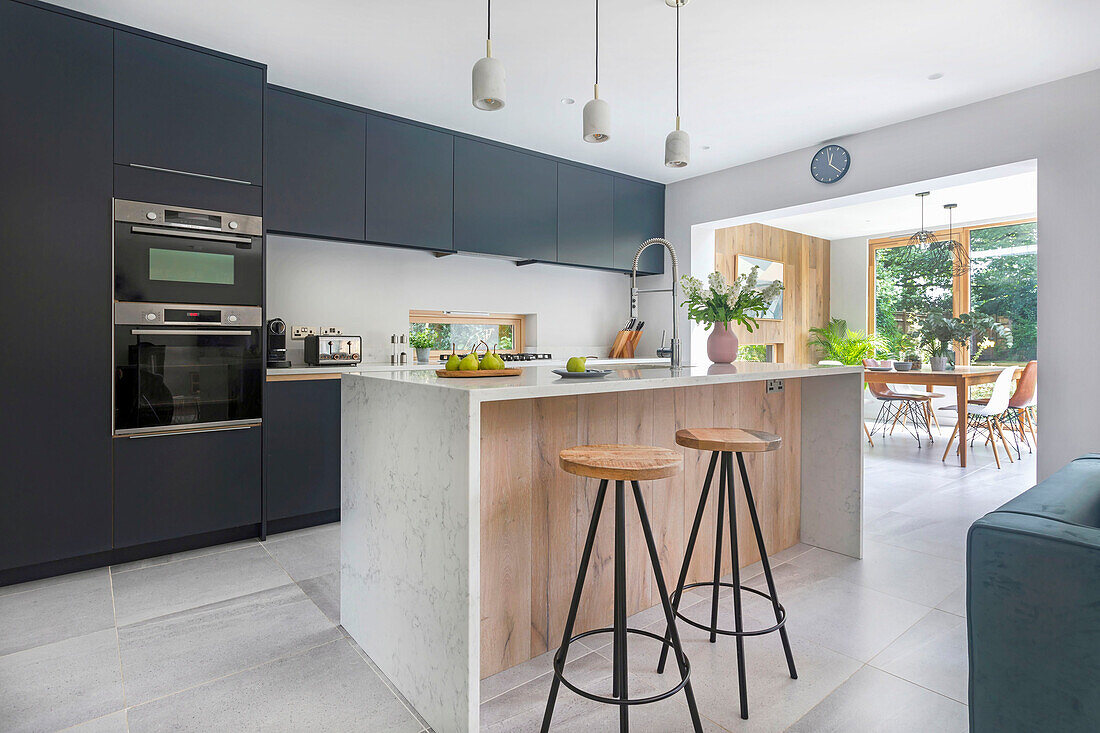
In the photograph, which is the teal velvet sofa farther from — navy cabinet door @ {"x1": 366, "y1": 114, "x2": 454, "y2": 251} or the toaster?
navy cabinet door @ {"x1": 366, "y1": 114, "x2": 454, "y2": 251}

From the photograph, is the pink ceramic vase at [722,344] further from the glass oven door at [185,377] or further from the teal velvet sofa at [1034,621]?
the glass oven door at [185,377]

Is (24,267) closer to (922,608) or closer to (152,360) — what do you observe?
(152,360)

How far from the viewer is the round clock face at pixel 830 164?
4.27 meters

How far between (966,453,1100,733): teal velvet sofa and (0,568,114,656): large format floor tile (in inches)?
109

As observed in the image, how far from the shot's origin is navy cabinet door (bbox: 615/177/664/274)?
5152 mm

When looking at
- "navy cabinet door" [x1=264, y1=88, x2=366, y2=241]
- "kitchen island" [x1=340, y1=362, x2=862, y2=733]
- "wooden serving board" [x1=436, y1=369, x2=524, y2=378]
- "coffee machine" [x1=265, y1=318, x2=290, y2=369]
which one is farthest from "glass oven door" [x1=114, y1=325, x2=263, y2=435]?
"wooden serving board" [x1=436, y1=369, x2=524, y2=378]

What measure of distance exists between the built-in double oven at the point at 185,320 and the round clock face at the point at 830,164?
3888 millimetres

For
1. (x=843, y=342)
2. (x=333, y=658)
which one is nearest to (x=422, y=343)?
(x=333, y=658)

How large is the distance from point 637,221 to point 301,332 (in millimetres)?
3059

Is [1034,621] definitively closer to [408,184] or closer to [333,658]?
[333,658]


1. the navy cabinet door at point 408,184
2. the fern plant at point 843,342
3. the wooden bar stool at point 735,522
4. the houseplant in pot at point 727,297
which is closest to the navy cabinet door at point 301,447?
the navy cabinet door at point 408,184

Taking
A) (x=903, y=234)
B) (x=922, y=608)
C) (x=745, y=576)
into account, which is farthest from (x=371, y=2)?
(x=903, y=234)

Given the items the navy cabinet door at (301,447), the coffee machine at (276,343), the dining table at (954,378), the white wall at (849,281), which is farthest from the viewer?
the white wall at (849,281)

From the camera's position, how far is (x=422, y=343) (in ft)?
13.9
